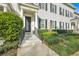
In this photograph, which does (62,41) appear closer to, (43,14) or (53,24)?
(53,24)

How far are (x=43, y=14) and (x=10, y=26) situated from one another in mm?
941

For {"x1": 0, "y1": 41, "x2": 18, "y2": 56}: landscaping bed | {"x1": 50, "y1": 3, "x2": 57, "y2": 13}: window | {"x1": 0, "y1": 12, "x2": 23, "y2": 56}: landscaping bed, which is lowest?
{"x1": 0, "y1": 41, "x2": 18, "y2": 56}: landscaping bed

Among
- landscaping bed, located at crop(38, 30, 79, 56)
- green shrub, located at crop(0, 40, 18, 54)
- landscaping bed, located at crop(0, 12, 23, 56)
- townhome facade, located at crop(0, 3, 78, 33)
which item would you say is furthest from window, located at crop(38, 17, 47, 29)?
green shrub, located at crop(0, 40, 18, 54)

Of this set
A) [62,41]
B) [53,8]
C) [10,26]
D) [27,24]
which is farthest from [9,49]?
[53,8]

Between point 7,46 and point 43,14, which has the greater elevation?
point 43,14

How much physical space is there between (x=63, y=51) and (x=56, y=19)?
89cm

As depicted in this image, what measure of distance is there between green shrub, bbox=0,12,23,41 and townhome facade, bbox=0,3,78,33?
0.14m

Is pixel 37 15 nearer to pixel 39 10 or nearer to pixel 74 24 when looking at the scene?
pixel 39 10

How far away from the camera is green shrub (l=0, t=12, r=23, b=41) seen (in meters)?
4.66

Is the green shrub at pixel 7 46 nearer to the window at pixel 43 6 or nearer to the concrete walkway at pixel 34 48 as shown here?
the concrete walkway at pixel 34 48

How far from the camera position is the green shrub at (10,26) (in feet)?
15.3

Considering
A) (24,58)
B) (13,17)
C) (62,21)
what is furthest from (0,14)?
(62,21)

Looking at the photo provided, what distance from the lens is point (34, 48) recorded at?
473 cm

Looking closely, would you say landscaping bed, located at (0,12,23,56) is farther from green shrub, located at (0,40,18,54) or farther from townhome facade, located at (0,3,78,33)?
townhome facade, located at (0,3,78,33)
